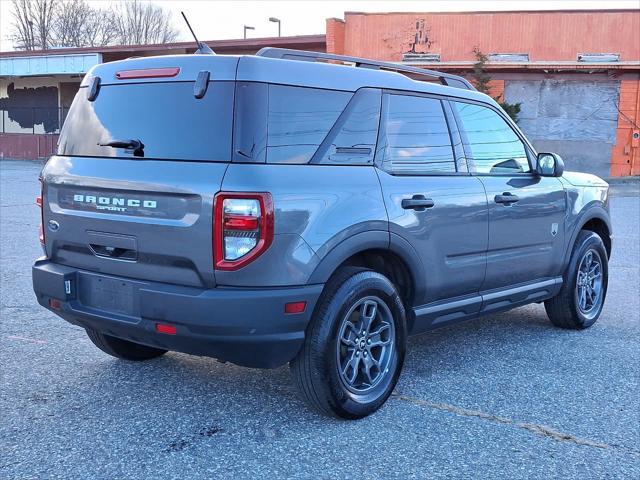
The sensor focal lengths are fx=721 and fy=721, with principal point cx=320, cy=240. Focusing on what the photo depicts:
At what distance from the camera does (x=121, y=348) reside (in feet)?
15.6

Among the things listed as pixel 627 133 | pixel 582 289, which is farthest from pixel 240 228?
pixel 627 133

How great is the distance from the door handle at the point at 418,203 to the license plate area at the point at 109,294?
5.25 feet

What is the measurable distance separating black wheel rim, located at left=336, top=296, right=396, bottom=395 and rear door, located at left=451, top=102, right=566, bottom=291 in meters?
1.07

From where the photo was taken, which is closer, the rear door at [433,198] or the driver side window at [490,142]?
the rear door at [433,198]

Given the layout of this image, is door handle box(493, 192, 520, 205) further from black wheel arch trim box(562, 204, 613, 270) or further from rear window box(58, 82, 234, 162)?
rear window box(58, 82, 234, 162)

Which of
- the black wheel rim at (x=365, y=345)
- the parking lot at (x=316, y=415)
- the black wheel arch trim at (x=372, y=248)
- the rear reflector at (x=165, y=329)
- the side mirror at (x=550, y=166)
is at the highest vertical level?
the side mirror at (x=550, y=166)

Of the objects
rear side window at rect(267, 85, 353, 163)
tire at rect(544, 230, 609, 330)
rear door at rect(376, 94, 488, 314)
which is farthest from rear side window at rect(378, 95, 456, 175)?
tire at rect(544, 230, 609, 330)

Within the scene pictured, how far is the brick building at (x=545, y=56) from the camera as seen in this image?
24906 millimetres

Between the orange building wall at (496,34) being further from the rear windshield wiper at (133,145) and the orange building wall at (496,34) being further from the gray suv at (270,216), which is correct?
the rear windshield wiper at (133,145)

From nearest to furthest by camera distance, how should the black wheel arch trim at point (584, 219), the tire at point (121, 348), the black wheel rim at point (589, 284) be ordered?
→ the tire at point (121, 348) < the black wheel arch trim at point (584, 219) < the black wheel rim at point (589, 284)

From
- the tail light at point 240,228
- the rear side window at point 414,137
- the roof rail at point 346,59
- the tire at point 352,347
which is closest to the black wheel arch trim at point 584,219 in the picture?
the roof rail at point 346,59

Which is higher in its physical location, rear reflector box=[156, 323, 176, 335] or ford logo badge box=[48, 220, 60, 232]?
ford logo badge box=[48, 220, 60, 232]

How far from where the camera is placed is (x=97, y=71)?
4.23 m

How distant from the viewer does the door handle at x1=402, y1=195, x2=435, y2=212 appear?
421cm
